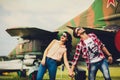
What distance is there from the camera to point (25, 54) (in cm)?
941

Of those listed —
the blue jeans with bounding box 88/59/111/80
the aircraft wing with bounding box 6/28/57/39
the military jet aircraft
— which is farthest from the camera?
the aircraft wing with bounding box 6/28/57/39

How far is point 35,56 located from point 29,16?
1252mm

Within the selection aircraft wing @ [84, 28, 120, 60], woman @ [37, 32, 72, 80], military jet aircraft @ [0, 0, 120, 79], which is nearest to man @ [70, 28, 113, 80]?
woman @ [37, 32, 72, 80]

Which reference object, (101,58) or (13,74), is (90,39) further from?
(13,74)

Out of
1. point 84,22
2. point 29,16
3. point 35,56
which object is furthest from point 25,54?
point 84,22

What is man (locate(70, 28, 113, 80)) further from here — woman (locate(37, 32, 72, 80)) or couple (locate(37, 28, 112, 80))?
woman (locate(37, 32, 72, 80))

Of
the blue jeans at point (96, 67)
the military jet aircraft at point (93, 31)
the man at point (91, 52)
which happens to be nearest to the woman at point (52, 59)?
the man at point (91, 52)

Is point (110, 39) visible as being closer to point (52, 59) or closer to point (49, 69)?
point (52, 59)

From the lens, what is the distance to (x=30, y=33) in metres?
8.46

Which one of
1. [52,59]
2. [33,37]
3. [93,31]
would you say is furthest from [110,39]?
[52,59]

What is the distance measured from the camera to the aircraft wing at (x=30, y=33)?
8.30 meters

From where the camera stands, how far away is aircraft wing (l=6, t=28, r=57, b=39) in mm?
8305

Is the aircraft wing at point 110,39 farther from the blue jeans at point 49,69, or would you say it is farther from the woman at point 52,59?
the blue jeans at point 49,69

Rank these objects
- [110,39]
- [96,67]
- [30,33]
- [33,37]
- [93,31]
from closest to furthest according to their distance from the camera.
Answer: [96,67] → [93,31] → [110,39] → [30,33] → [33,37]
